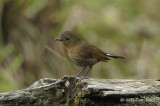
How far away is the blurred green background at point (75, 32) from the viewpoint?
6635mm

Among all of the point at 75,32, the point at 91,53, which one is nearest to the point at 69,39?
the point at 91,53

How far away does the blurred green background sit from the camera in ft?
21.8

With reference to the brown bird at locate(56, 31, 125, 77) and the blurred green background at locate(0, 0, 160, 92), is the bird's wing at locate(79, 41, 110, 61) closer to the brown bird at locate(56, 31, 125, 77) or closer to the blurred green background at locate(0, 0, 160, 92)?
the brown bird at locate(56, 31, 125, 77)

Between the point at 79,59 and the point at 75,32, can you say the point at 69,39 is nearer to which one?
the point at 79,59

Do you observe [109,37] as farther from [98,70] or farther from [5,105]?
[5,105]

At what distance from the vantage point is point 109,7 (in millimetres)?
7965

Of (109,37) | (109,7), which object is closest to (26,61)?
(109,37)

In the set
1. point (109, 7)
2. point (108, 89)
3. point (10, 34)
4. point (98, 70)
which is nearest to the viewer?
point (108, 89)

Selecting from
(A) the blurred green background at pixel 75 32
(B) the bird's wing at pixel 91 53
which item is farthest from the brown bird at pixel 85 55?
(A) the blurred green background at pixel 75 32

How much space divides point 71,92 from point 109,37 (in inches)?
162

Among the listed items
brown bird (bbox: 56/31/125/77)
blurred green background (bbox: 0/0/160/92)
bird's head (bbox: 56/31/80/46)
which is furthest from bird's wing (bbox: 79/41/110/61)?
blurred green background (bbox: 0/0/160/92)

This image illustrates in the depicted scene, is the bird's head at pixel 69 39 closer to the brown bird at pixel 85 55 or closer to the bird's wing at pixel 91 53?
the brown bird at pixel 85 55

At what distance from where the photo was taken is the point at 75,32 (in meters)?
7.39

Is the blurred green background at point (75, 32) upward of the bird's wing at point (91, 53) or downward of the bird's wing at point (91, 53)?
upward
